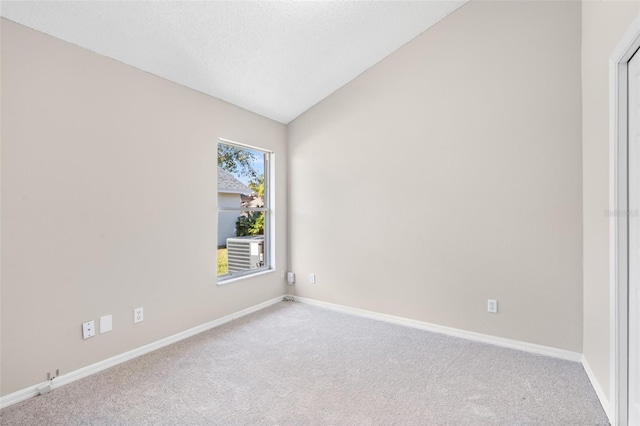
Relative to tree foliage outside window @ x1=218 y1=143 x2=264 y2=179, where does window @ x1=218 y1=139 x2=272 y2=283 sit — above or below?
below

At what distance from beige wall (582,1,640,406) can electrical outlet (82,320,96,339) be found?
335 cm

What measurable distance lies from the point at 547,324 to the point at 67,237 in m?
3.69

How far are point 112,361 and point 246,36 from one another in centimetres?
276

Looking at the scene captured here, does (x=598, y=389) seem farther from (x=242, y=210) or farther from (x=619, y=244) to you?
(x=242, y=210)

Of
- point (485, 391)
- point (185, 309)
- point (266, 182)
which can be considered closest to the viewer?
point (485, 391)

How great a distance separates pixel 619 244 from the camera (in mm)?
1733

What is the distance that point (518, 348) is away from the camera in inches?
Answer: 108

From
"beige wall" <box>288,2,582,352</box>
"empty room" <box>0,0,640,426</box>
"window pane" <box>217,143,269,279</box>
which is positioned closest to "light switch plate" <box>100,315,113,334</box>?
"empty room" <box>0,0,640,426</box>

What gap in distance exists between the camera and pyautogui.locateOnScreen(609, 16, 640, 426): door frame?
1705 mm

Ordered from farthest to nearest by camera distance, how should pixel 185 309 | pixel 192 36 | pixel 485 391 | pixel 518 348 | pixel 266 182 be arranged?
pixel 266 182
pixel 185 309
pixel 518 348
pixel 192 36
pixel 485 391

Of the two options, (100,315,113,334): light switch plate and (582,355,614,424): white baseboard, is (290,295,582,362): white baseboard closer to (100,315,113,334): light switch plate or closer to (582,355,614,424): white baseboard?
(582,355,614,424): white baseboard

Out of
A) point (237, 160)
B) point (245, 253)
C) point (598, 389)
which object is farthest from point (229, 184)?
point (598, 389)

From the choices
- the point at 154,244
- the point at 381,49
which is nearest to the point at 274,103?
the point at 381,49

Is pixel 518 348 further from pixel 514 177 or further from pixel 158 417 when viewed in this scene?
pixel 158 417
